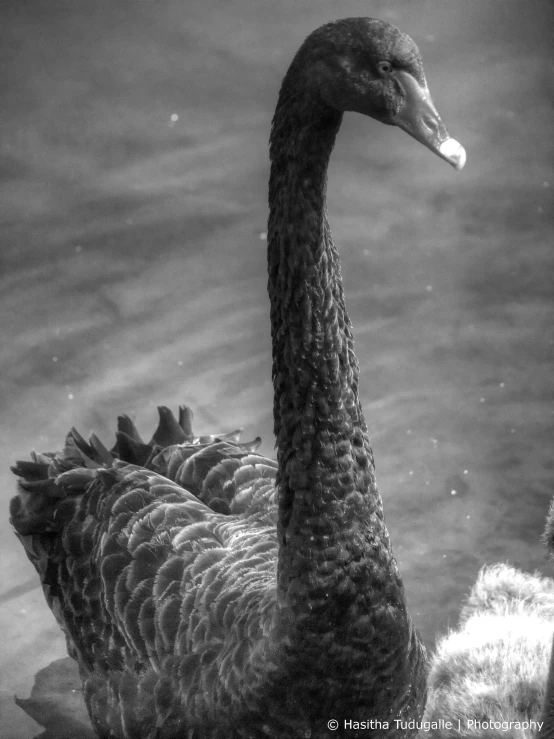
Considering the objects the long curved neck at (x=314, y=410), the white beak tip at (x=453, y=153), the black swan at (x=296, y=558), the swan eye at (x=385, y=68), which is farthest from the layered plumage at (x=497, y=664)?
the swan eye at (x=385, y=68)

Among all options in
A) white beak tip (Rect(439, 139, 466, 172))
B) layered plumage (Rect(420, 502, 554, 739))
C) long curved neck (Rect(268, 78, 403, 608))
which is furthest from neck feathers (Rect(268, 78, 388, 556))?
layered plumage (Rect(420, 502, 554, 739))

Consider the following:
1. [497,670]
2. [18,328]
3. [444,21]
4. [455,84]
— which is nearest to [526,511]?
[497,670]

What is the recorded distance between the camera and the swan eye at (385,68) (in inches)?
67.8

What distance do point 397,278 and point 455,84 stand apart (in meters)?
1.41

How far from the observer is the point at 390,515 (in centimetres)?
336

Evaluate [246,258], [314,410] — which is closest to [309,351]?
[314,410]

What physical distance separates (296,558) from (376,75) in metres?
0.94

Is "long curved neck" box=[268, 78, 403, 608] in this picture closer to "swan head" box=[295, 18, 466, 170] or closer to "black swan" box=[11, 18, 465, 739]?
"black swan" box=[11, 18, 465, 739]

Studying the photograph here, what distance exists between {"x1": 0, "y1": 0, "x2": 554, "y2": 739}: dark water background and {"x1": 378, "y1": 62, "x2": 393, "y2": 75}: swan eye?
5.95 ft

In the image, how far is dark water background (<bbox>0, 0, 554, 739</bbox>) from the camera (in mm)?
3395

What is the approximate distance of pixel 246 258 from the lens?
435 centimetres

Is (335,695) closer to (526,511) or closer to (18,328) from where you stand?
(526,511)

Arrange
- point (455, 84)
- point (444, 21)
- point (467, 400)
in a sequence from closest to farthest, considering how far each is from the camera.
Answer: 1. point (467, 400)
2. point (455, 84)
3. point (444, 21)

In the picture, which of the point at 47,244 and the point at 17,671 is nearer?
the point at 17,671
